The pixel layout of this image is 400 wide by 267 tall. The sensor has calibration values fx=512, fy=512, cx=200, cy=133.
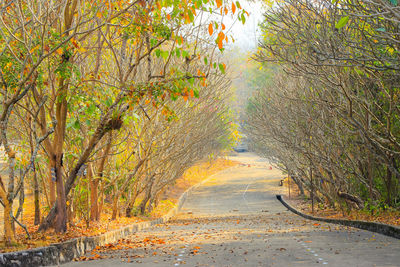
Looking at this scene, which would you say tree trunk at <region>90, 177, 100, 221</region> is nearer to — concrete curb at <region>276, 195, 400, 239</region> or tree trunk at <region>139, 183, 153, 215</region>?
tree trunk at <region>139, 183, 153, 215</region>

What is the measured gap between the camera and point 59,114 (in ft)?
39.8

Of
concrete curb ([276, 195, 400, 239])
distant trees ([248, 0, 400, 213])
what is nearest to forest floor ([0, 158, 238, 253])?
distant trees ([248, 0, 400, 213])

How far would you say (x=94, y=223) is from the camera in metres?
16.5

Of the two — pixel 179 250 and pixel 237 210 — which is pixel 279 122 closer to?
pixel 237 210

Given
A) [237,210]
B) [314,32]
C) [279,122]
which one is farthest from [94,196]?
[237,210]

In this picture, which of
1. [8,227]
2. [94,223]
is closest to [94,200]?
[94,223]

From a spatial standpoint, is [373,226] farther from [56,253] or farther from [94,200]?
[94,200]

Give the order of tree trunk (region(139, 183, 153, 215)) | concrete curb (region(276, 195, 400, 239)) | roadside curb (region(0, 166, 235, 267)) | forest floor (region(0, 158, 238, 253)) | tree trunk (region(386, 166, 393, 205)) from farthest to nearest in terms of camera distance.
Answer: tree trunk (region(139, 183, 153, 215)) < tree trunk (region(386, 166, 393, 205)) < concrete curb (region(276, 195, 400, 239)) < forest floor (region(0, 158, 238, 253)) < roadside curb (region(0, 166, 235, 267))

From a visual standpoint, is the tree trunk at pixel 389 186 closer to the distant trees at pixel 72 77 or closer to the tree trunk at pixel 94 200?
Result: the distant trees at pixel 72 77

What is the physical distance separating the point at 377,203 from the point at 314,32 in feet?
23.4

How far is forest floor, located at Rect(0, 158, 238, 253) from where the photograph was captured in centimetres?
1029

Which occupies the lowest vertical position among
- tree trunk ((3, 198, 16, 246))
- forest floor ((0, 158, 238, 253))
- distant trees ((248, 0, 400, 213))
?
forest floor ((0, 158, 238, 253))

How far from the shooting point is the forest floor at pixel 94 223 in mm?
10289

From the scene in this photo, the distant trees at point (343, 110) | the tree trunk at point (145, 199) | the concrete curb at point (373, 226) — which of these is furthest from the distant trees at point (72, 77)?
the tree trunk at point (145, 199)
